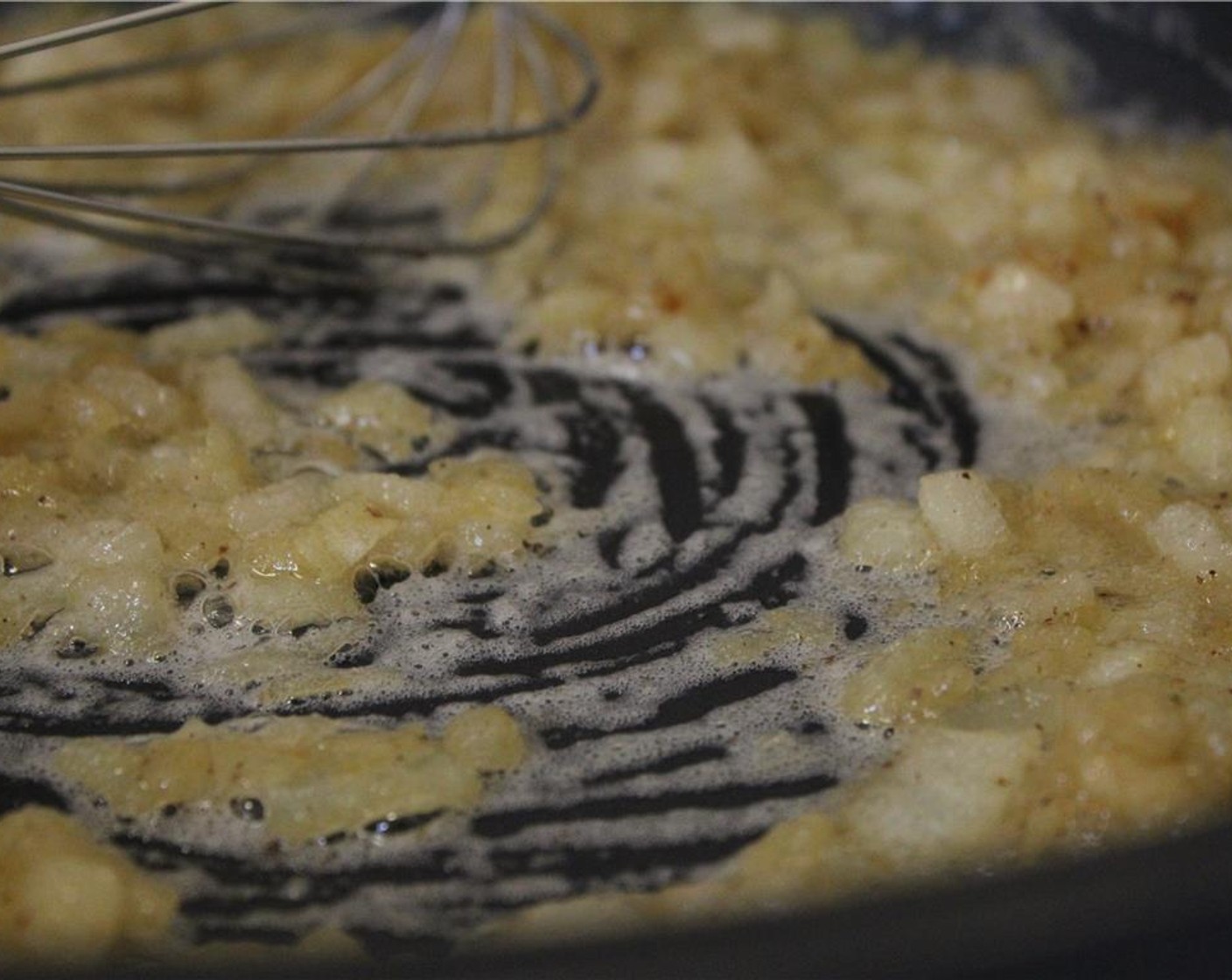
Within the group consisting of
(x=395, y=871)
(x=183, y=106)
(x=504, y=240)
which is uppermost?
(x=183, y=106)

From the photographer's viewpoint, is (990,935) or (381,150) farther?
(381,150)

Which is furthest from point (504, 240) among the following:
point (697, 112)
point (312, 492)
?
point (312, 492)

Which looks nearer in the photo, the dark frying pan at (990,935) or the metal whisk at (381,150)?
the dark frying pan at (990,935)

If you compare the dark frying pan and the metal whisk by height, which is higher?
the metal whisk

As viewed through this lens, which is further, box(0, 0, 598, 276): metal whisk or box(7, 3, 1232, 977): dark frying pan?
box(0, 0, 598, 276): metal whisk

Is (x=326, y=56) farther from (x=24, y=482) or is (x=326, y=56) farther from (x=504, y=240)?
(x=24, y=482)

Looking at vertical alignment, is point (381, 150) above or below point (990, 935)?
above

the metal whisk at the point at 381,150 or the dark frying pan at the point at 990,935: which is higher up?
the metal whisk at the point at 381,150

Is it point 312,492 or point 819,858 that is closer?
point 819,858
